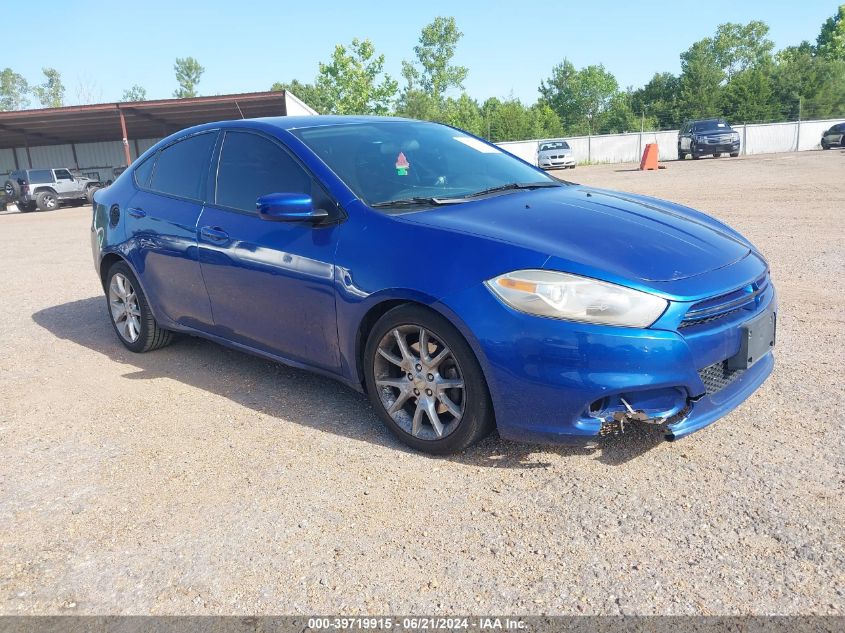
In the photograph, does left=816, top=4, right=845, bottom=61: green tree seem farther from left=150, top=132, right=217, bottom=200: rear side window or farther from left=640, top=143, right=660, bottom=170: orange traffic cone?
left=150, top=132, right=217, bottom=200: rear side window

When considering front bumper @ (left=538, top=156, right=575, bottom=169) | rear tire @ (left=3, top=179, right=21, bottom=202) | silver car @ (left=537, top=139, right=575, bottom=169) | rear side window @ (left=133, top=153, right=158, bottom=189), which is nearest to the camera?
rear side window @ (left=133, top=153, right=158, bottom=189)

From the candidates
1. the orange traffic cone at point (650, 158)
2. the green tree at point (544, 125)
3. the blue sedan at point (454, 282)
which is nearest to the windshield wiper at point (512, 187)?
the blue sedan at point (454, 282)

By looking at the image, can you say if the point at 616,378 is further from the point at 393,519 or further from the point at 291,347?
the point at 291,347

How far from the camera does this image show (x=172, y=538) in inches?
108

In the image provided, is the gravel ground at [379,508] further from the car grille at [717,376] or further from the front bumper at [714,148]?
the front bumper at [714,148]

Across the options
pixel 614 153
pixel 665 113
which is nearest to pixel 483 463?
pixel 614 153

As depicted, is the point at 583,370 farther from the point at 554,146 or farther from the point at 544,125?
the point at 544,125

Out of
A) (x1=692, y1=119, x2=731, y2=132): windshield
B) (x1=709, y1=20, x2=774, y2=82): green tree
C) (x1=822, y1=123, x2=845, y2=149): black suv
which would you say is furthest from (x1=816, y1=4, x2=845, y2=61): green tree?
(x1=692, y1=119, x2=731, y2=132): windshield

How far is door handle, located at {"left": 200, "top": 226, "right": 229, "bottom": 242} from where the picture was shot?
4090mm

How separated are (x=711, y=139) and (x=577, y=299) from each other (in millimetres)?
31225

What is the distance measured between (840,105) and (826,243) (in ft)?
161

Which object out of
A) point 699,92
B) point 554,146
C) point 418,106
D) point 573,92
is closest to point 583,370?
point 554,146

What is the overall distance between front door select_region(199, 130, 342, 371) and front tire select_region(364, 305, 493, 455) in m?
0.34

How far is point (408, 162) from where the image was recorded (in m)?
3.98
